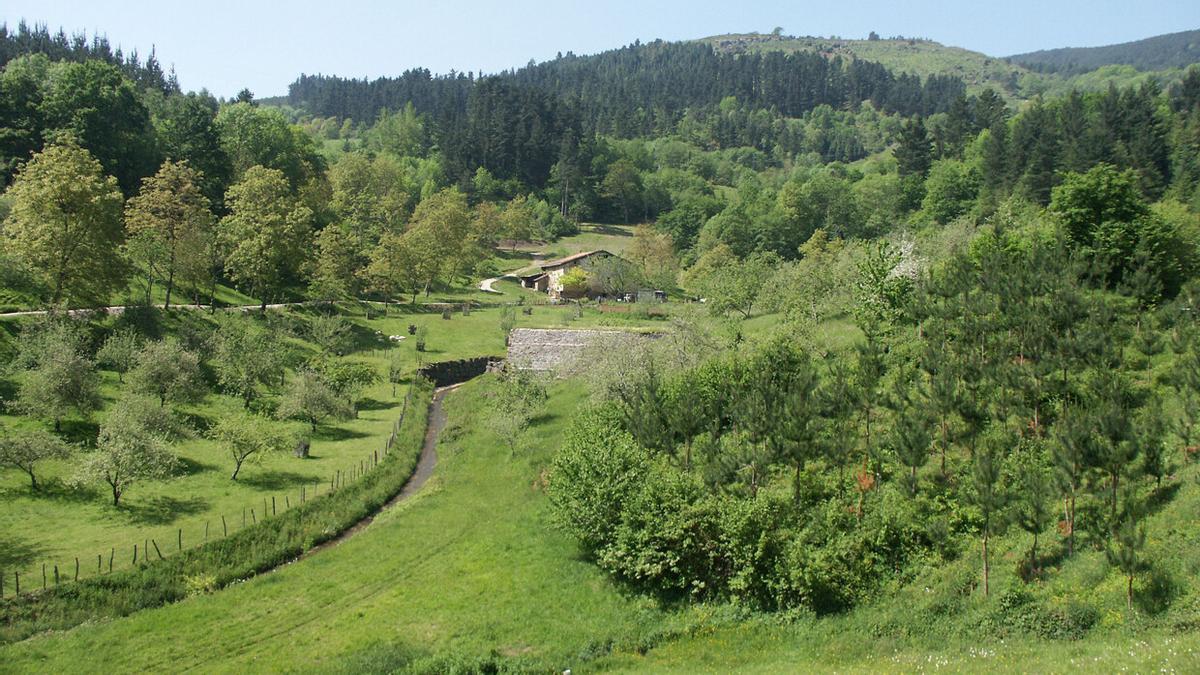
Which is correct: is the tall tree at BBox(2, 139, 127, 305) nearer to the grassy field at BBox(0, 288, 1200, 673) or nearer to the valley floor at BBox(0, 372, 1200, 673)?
the grassy field at BBox(0, 288, 1200, 673)

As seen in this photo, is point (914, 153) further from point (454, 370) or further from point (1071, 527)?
point (1071, 527)

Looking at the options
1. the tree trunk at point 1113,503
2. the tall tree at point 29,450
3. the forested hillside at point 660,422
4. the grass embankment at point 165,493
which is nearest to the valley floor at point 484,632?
the forested hillside at point 660,422

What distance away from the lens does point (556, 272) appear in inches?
4173

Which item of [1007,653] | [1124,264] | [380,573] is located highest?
[1124,264]

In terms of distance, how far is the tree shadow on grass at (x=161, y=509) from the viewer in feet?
110

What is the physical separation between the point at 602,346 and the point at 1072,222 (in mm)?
29724

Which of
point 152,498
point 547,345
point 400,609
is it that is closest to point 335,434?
point 152,498

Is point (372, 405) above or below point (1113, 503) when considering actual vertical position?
below

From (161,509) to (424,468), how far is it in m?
15.5

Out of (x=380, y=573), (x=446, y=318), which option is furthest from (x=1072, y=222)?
(x=446, y=318)

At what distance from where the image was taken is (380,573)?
32.0 meters

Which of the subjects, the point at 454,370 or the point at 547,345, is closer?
the point at 454,370

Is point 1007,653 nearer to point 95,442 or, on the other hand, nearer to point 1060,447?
point 1060,447

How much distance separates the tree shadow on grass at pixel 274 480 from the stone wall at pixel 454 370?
23.3 m
